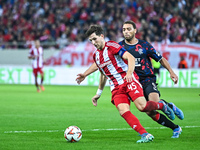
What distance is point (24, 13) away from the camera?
A: 30469 mm

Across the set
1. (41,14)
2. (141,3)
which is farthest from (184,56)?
(41,14)

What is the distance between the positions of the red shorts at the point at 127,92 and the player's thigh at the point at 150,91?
20.2 inches

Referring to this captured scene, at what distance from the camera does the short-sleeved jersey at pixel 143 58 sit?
294 inches

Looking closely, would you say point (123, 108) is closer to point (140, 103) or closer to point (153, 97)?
point (140, 103)

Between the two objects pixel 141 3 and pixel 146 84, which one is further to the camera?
pixel 141 3

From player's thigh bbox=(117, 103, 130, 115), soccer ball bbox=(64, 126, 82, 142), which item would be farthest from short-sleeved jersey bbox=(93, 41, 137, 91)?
soccer ball bbox=(64, 126, 82, 142)

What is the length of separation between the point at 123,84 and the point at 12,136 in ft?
6.48

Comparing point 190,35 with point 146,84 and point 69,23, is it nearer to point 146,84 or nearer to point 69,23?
point 69,23

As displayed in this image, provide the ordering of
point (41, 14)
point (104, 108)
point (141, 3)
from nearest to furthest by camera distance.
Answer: point (104, 108) → point (141, 3) → point (41, 14)

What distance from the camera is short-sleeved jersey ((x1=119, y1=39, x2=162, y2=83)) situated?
7465 mm

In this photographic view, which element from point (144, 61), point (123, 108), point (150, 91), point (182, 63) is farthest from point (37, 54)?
point (123, 108)

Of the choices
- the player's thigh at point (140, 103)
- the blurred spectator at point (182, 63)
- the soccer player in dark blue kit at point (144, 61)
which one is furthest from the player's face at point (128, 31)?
the blurred spectator at point (182, 63)

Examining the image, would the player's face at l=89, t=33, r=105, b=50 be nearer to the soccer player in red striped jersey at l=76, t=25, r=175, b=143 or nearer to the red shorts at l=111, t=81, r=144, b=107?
the soccer player in red striped jersey at l=76, t=25, r=175, b=143

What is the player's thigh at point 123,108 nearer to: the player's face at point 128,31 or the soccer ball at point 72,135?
the soccer ball at point 72,135
